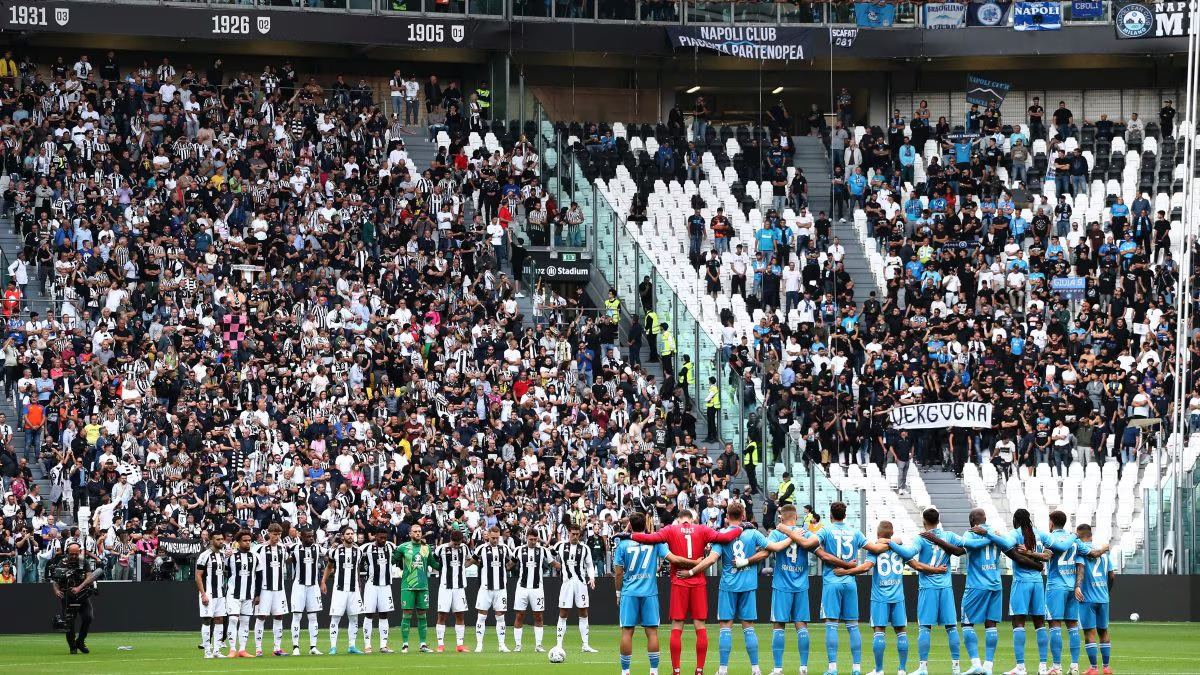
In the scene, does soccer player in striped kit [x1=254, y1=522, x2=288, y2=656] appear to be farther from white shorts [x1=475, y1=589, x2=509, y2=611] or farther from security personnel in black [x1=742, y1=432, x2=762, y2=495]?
security personnel in black [x1=742, y1=432, x2=762, y2=495]

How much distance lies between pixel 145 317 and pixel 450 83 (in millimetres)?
17073

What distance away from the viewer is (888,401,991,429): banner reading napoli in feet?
146

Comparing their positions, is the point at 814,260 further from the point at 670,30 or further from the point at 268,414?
the point at 268,414

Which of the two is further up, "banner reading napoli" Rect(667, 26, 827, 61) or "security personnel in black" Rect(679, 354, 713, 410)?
"banner reading napoli" Rect(667, 26, 827, 61)

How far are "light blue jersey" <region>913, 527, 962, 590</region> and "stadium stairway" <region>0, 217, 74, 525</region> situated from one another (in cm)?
2153

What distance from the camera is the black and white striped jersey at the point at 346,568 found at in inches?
1252

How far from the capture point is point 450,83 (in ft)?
193

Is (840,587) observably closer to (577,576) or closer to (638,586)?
(638,586)

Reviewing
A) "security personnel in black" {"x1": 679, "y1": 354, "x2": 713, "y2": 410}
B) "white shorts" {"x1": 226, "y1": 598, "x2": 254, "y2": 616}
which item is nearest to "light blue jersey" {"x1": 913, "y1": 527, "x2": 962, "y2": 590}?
"white shorts" {"x1": 226, "y1": 598, "x2": 254, "y2": 616}

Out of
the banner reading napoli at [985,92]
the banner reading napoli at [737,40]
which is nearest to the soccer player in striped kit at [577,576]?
the banner reading napoli at [737,40]

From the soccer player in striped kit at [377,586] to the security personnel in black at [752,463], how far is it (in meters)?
12.9

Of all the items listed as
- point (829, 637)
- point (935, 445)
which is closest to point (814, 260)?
point (935, 445)

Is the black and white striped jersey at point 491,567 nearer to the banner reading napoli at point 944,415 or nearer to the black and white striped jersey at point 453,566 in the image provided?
the black and white striped jersey at point 453,566

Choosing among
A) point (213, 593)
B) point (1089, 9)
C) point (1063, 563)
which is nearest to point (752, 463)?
point (213, 593)
